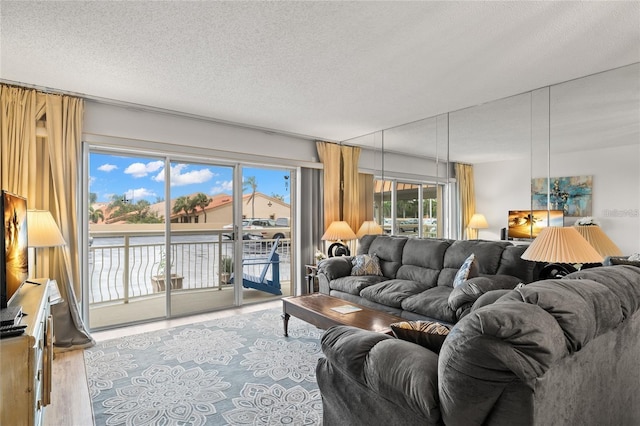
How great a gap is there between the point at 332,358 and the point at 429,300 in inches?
70.5

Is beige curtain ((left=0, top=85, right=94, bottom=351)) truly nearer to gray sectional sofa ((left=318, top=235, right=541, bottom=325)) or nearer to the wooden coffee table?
the wooden coffee table

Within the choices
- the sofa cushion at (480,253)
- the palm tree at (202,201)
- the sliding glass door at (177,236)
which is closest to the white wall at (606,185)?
the sofa cushion at (480,253)

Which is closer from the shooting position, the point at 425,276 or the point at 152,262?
the point at 425,276

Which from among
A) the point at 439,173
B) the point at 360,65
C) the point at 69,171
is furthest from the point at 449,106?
the point at 69,171

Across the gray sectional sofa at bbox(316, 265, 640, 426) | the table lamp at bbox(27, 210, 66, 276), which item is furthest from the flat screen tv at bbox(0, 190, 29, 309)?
the gray sectional sofa at bbox(316, 265, 640, 426)

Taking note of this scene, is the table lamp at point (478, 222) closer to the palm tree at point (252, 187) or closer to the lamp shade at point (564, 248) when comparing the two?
the lamp shade at point (564, 248)

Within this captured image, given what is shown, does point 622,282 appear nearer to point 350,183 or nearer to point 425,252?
point 425,252

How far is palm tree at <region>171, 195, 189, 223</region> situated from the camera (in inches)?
167

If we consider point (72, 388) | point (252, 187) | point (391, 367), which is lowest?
point (72, 388)

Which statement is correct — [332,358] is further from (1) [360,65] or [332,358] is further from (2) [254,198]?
(2) [254,198]

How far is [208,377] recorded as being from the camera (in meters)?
2.54

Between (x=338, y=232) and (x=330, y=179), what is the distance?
879 mm

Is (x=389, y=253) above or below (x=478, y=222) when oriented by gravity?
below

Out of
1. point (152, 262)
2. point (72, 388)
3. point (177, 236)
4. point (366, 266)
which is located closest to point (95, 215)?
point (177, 236)
